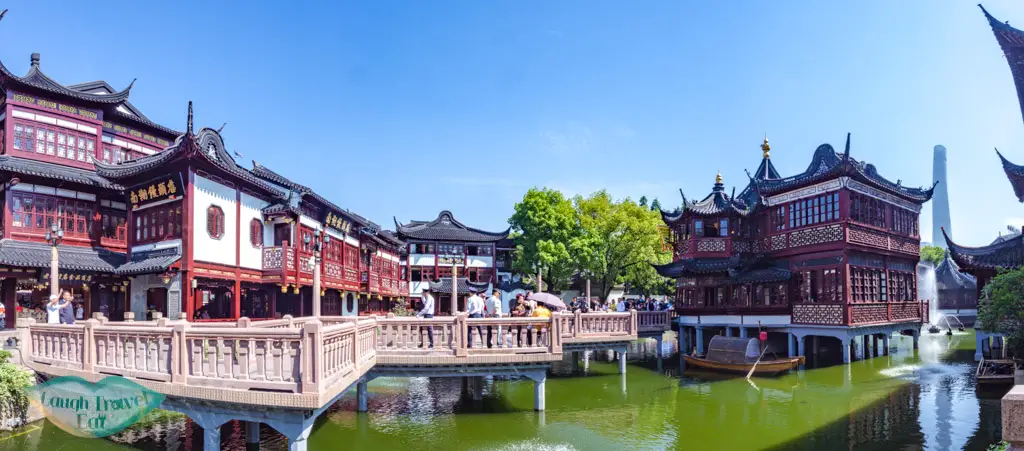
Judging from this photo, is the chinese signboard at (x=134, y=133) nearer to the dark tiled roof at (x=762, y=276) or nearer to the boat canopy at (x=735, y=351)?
the boat canopy at (x=735, y=351)

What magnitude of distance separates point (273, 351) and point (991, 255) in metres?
27.5

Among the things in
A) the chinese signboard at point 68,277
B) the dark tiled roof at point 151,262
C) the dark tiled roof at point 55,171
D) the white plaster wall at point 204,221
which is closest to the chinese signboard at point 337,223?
the white plaster wall at point 204,221

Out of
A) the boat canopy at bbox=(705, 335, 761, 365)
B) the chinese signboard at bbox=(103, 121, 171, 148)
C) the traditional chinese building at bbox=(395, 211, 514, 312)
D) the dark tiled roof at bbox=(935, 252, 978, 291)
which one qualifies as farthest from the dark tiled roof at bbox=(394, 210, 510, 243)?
A: the dark tiled roof at bbox=(935, 252, 978, 291)

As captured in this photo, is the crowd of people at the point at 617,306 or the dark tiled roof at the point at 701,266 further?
the crowd of people at the point at 617,306

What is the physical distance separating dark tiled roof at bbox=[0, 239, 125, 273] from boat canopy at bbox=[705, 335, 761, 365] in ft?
71.2

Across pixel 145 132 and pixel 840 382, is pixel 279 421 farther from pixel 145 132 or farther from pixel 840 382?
pixel 145 132

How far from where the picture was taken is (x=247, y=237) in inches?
883

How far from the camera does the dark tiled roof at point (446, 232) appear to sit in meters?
51.0

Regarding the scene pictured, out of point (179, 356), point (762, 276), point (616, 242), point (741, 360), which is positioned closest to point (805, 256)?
point (762, 276)

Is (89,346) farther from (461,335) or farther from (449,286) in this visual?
(449,286)

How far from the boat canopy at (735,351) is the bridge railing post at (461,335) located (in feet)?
42.4

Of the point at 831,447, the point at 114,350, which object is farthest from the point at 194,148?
the point at 831,447

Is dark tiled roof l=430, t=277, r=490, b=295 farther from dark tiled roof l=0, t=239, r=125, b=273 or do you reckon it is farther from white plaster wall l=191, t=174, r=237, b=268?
dark tiled roof l=0, t=239, r=125, b=273

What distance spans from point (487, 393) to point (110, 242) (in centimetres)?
1472
